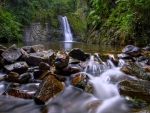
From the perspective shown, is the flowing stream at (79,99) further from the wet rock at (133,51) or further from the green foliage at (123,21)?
the green foliage at (123,21)

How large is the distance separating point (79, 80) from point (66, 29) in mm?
21605

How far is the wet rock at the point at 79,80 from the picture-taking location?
14.8 feet

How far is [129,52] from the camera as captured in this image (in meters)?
6.49

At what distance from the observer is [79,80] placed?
4.64m

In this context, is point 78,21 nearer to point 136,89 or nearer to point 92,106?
point 136,89

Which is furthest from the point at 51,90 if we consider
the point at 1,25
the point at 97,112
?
the point at 1,25

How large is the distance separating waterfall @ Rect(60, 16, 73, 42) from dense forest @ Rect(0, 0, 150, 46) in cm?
93

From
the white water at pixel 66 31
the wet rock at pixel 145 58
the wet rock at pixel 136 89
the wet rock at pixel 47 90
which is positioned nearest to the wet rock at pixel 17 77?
the wet rock at pixel 47 90

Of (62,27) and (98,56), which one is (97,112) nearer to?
(98,56)

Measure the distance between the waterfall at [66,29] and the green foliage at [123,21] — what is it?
5854 millimetres

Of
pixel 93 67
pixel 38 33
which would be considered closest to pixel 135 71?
pixel 93 67

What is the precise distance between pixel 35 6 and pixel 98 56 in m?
24.6

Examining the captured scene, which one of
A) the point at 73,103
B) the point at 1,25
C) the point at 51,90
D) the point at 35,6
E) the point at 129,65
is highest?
the point at 35,6

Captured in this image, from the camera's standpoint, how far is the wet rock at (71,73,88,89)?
4.50 meters
